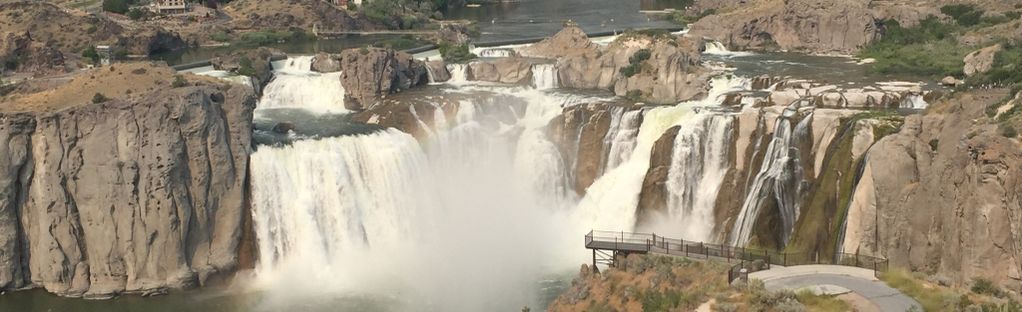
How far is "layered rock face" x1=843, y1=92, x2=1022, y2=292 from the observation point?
116ft

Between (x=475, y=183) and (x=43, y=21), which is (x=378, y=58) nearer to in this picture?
(x=475, y=183)

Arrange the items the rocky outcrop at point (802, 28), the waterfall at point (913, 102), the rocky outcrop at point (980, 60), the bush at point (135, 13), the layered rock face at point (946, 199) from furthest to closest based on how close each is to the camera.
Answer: the bush at point (135, 13)
the rocky outcrop at point (802, 28)
the rocky outcrop at point (980, 60)
the waterfall at point (913, 102)
the layered rock face at point (946, 199)

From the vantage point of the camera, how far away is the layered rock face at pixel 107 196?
47.1m

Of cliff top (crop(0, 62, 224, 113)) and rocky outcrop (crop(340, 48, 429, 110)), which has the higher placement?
cliff top (crop(0, 62, 224, 113))

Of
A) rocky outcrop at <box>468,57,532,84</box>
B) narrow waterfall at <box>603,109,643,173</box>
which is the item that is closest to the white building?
rocky outcrop at <box>468,57,532,84</box>

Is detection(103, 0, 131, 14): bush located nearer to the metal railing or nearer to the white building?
the white building

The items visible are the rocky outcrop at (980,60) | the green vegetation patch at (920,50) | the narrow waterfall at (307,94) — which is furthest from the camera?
the green vegetation patch at (920,50)

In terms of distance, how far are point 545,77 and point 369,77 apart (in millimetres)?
10795

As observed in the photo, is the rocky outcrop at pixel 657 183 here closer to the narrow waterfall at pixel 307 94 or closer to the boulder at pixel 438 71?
the narrow waterfall at pixel 307 94

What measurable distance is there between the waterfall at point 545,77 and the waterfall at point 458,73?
4.97 metres

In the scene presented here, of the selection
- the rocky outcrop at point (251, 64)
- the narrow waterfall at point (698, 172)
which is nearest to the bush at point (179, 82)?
the rocky outcrop at point (251, 64)

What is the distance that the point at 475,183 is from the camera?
2238 inches

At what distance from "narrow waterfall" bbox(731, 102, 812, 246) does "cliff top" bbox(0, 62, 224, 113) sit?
27.4 meters

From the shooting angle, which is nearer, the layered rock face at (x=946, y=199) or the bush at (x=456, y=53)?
the layered rock face at (x=946, y=199)
